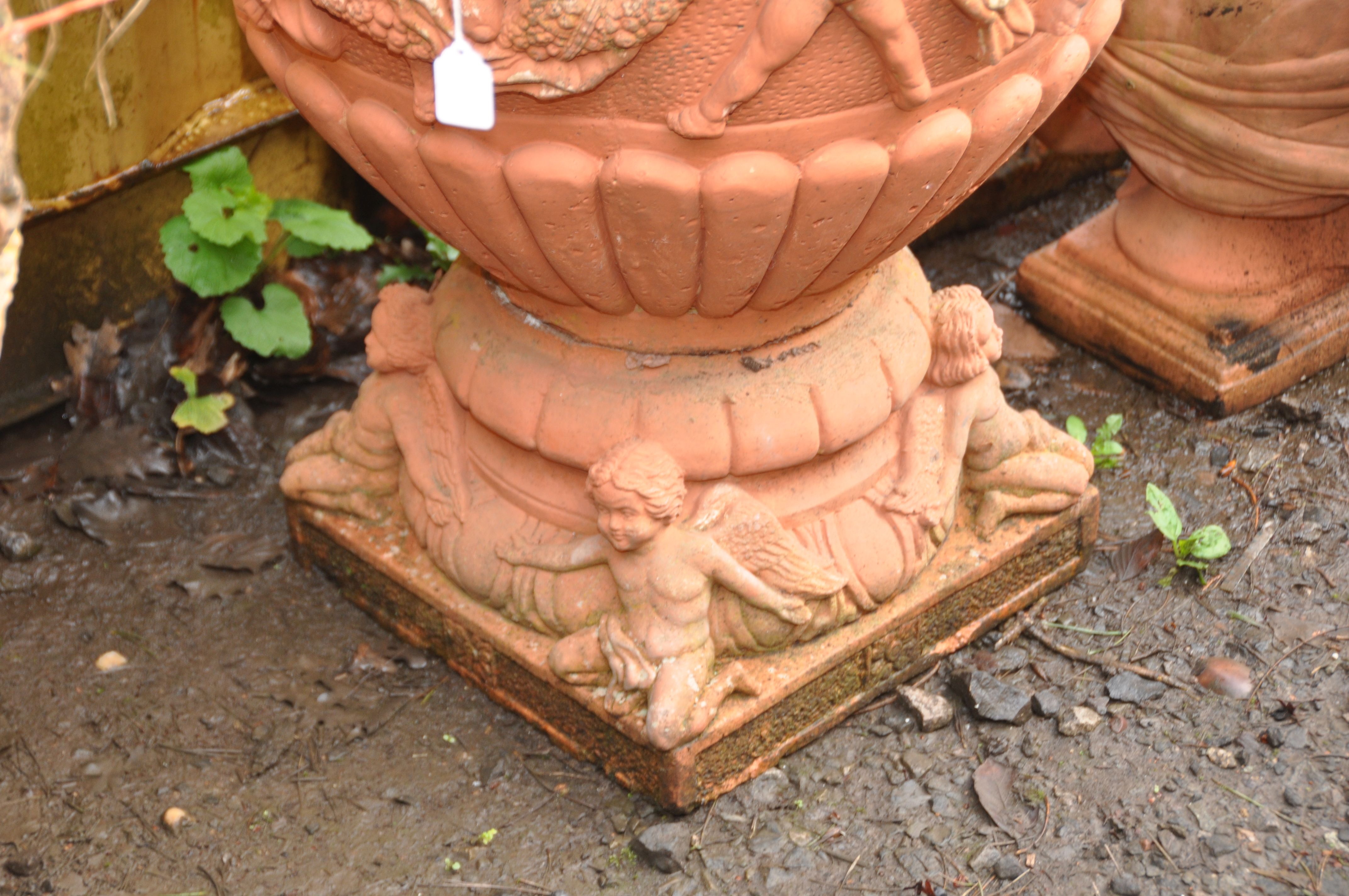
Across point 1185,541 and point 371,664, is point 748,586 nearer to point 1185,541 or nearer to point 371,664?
point 371,664

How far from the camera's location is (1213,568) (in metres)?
2.78

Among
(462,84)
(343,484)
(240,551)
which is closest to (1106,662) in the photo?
(343,484)

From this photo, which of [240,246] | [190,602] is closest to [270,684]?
[190,602]

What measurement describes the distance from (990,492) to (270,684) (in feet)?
4.72

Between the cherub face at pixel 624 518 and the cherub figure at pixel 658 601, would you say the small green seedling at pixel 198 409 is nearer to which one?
the cherub figure at pixel 658 601

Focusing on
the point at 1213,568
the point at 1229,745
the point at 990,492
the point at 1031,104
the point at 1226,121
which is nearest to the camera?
the point at 1031,104

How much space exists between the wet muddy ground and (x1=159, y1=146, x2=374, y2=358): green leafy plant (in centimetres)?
48

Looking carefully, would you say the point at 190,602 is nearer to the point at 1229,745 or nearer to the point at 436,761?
the point at 436,761

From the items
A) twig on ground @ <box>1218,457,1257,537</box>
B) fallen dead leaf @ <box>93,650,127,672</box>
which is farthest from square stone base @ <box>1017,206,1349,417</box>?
fallen dead leaf @ <box>93,650,127,672</box>

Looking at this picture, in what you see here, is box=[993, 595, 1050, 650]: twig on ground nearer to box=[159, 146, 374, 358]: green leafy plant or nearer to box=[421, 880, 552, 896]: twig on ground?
box=[421, 880, 552, 896]: twig on ground

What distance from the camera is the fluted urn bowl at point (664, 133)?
175 cm

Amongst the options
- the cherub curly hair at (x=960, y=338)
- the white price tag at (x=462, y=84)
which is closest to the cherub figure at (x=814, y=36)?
the white price tag at (x=462, y=84)

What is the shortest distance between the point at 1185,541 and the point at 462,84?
1796 millimetres

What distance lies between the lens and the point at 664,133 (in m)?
1.83
